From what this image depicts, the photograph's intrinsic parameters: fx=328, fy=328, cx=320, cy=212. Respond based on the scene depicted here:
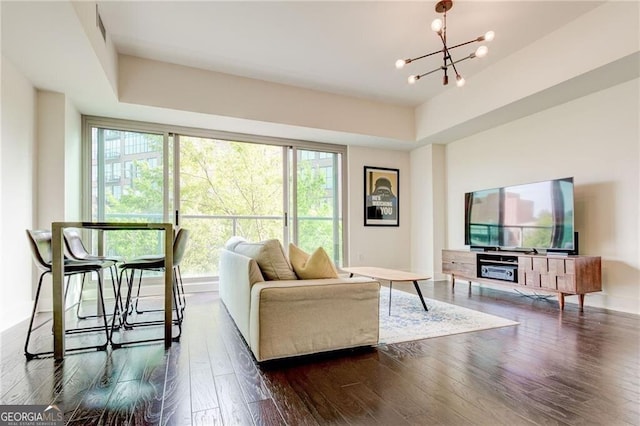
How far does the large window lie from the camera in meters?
4.41

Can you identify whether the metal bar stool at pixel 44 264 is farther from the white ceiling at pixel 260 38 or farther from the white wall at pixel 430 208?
the white wall at pixel 430 208

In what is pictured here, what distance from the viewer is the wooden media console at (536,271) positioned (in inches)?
131

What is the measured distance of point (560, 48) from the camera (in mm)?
3316

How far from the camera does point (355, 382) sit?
71.4 inches

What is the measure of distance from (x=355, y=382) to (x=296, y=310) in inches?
21.7

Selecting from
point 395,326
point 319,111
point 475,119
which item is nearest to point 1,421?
point 395,326

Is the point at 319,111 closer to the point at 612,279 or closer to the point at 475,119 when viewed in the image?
the point at 475,119

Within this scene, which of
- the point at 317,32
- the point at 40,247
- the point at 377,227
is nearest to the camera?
the point at 40,247

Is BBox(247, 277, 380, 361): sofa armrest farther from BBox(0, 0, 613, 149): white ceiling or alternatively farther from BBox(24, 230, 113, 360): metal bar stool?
BBox(0, 0, 613, 149): white ceiling

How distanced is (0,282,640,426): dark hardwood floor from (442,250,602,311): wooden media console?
28.7 inches

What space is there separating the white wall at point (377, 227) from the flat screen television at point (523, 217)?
1.38 m

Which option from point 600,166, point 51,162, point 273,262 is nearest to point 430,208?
point 600,166

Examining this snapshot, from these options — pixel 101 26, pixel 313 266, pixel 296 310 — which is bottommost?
pixel 296 310

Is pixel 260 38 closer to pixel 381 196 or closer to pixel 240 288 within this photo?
pixel 240 288
